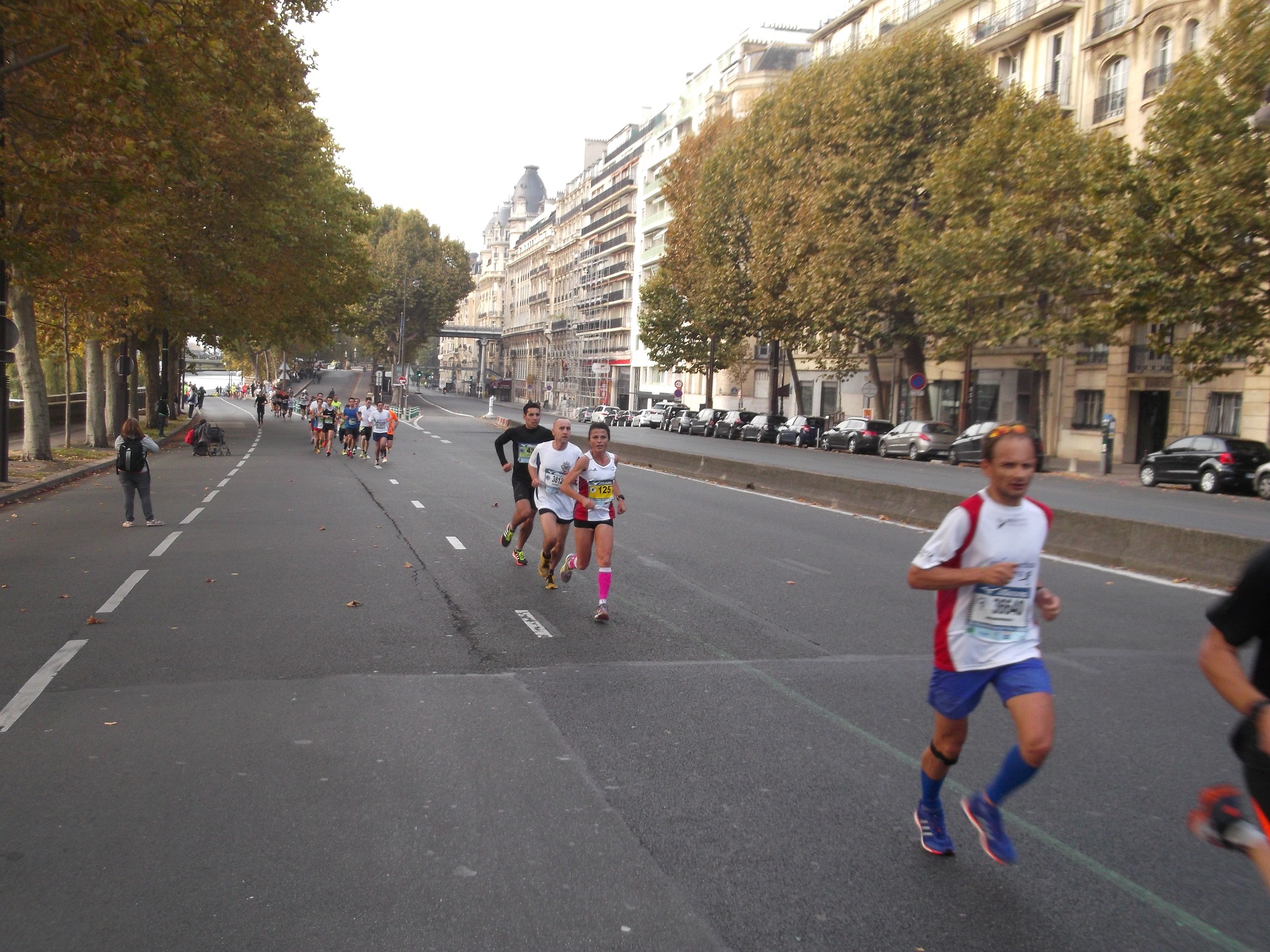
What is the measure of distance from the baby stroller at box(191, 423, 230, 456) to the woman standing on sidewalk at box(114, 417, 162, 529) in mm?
17944

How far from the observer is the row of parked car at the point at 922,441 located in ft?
87.3

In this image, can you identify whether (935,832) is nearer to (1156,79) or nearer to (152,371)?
(1156,79)

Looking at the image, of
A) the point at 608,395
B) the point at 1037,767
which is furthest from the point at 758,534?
the point at 608,395

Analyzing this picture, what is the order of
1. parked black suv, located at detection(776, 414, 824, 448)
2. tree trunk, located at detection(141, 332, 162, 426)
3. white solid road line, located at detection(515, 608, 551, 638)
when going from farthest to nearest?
parked black suv, located at detection(776, 414, 824, 448) → tree trunk, located at detection(141, 332, 162, 426) → white solid road line, located at detection(515, 608, 551, 638)

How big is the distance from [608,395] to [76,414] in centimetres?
5882

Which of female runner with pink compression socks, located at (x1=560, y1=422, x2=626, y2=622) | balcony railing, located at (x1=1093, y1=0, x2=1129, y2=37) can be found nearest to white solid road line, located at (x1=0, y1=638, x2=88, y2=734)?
female runner with pink compression socks, located at (x1=560, y1=422, x2=626, y2=622)

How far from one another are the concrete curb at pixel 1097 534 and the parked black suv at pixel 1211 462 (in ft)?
36.7

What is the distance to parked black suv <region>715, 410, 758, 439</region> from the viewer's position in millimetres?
56531

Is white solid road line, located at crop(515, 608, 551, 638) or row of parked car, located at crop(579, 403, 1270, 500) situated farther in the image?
row of parked car, located at crop(579, 403, 1270, 500)

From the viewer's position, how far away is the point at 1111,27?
3950 centimetres

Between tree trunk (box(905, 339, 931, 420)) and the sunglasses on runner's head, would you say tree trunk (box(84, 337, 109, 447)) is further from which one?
the sunglasses on runner's head

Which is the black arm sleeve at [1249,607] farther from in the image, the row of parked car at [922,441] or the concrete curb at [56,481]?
the concrete curb at [56,481]

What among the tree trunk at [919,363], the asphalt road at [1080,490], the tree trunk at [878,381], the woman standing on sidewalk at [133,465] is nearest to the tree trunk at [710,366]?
the tree trunk at [878,381]

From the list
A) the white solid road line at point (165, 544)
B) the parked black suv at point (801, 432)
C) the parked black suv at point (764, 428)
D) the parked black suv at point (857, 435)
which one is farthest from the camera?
the parked black suv at point (764, 428)
